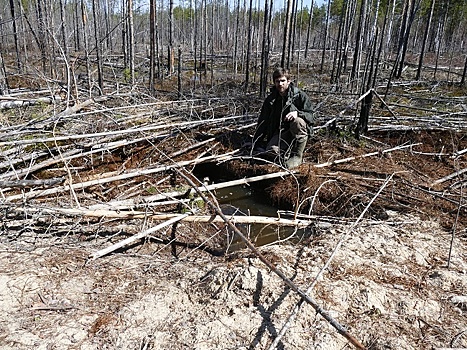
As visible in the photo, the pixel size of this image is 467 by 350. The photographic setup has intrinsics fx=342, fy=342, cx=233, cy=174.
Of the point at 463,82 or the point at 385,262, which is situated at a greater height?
the point at 463,82

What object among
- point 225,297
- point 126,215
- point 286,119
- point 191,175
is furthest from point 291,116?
point 225,297

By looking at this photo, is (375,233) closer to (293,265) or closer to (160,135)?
(293,265)

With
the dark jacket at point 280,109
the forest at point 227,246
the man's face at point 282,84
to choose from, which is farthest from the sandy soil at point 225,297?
the man's face at point 282,84

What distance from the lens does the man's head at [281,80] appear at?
4.84 m

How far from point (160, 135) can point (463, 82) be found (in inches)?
518

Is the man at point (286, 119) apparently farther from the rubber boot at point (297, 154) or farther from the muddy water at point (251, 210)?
the muddy water at point (251, 210)

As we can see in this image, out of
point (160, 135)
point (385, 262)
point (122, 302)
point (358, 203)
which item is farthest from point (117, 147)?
point (385, 262)

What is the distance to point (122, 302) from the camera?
2.48 meters

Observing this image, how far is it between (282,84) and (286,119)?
500 mm

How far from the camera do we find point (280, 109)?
5297 mm

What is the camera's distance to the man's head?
4.84 m

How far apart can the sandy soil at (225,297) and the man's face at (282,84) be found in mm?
2529

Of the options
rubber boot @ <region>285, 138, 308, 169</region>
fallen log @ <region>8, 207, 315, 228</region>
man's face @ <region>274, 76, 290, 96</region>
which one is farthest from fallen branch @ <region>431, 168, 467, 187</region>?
man's face @ <region>274, 76, 290, 96</region>

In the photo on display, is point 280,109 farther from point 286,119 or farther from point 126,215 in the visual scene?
point 126,215
